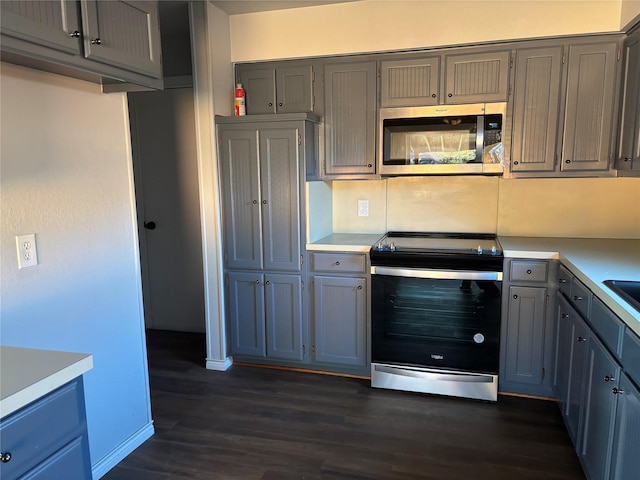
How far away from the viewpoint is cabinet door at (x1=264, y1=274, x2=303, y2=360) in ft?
10.7

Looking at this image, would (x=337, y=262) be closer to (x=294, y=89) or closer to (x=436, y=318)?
(x=436, y=318)

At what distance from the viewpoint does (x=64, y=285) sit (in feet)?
6.46

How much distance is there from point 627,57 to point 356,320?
2247mm

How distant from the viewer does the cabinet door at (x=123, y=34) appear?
1.65 metres

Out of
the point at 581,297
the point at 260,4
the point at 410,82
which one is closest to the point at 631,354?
the point at 581,297

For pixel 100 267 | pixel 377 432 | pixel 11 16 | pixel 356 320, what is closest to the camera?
pixel 11 16

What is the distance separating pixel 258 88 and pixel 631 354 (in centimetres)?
273

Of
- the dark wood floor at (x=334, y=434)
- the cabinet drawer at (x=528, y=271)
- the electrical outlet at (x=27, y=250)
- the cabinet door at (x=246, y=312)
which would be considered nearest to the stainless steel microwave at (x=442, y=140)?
the cabinet drawer at (x=528, y=271)

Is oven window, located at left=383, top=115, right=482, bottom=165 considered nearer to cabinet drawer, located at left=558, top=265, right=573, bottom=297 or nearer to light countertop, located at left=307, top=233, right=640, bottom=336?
light countertop, located at left=307, top=233, right=640, bottom=336

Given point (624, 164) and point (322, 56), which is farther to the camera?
point (322, 56)

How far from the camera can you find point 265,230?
10.6 ft

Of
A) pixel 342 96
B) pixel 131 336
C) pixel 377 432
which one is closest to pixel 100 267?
pixel 131 336

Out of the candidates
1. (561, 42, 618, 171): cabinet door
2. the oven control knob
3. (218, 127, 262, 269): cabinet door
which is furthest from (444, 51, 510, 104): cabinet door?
the oven control knob

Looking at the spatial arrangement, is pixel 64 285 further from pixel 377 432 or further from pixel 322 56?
pixel 322 56
